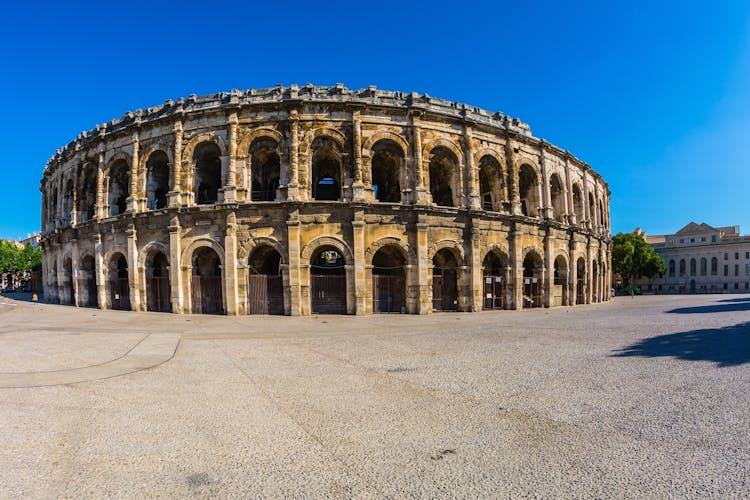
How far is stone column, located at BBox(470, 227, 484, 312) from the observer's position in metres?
17.6

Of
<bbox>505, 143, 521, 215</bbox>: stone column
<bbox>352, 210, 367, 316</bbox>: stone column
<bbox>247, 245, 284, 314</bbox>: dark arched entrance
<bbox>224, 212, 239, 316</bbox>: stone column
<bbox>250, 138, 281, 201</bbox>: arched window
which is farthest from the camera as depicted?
<bbox>505, 143, 521, 215</bbox>: stone column

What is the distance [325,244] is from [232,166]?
5.88 m

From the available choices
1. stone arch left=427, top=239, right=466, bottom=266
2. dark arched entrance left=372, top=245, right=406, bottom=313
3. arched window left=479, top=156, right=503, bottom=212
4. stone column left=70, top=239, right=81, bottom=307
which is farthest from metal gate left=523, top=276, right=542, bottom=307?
stone column left=70, top=239, right=81, bottom=307

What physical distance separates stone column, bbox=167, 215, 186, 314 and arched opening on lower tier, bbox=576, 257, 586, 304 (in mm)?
24949

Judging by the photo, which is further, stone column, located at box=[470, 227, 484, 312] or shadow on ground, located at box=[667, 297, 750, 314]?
stone column, located at box=[470, 227, 484, 312]

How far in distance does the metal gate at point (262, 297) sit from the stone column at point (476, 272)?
9556 millimetres

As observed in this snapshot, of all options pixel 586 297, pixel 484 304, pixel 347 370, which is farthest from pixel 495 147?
pixel 347 370

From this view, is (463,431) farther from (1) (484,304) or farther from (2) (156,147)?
(2) (156,147)

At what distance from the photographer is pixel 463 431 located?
13.3ft

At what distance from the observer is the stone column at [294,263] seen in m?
15.8

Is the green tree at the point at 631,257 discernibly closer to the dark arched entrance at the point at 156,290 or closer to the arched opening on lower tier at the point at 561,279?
the arched opening on lower tier at the point at 561,279

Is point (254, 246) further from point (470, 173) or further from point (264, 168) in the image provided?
point (470, 173)

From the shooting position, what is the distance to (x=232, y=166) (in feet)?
54.1

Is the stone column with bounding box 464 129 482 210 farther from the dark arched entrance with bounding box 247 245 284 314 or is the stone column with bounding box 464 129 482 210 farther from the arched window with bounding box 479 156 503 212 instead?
the dark arched entrance with bounding box 247 245 284 314
